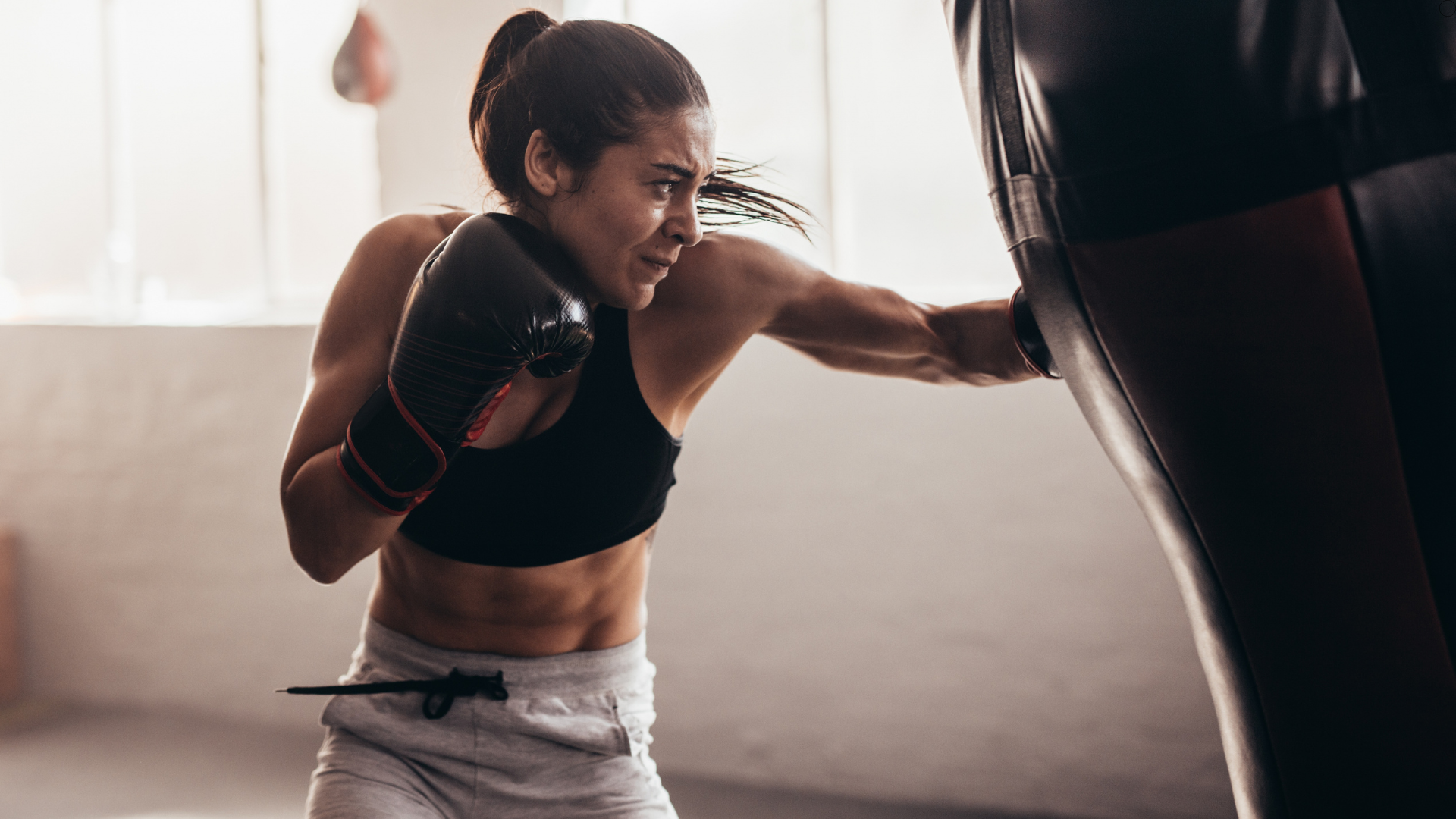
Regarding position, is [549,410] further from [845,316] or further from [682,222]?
[845,316]

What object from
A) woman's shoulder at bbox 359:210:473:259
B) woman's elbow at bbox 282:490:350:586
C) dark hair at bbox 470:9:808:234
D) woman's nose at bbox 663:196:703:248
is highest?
dark hair at bbox 470:9:808:234

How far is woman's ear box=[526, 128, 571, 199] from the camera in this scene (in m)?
1.12

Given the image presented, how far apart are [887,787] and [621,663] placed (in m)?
1.27

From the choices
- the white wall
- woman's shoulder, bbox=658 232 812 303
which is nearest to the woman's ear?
woman's shoulder, bbox=658 232 812 303

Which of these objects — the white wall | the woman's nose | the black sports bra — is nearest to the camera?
the woman's nose

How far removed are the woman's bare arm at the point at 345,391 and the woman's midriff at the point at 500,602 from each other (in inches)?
7.9

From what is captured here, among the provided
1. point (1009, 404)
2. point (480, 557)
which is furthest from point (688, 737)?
point (480, 557)

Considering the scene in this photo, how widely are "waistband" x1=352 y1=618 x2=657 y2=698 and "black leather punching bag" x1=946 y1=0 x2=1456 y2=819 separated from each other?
0.88 metres

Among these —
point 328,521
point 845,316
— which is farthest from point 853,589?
point 328,521

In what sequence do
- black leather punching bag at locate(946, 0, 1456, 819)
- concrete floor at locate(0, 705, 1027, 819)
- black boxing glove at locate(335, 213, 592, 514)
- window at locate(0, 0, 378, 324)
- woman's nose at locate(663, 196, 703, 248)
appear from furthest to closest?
window at locate(0, 0, 378, 324)
concrete floor at locate(0, 705, 1027, 819)
woman's nose at locate(663, 196, 703, 248)
black boxing glove at locate(335, 213, 592, 514)
black leather punching bag at locate(946, 0, 1456, 819)

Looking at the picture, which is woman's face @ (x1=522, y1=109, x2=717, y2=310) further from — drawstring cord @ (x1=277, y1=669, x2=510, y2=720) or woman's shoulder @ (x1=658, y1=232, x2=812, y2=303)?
drawstring cord @ (x1=277, y1=669, x2=510, y2=720)

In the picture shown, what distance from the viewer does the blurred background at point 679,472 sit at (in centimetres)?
226

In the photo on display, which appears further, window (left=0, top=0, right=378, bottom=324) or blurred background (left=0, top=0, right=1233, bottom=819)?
window (left=0, top=0, right=378, bottom=324)

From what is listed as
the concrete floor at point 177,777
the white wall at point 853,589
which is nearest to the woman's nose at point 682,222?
the white wall at point 853,589
